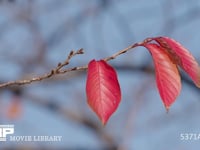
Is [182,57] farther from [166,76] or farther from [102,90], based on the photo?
[102,90]

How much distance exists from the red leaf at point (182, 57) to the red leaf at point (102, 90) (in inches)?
5.3

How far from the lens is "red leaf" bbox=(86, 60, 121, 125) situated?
3.64 ft

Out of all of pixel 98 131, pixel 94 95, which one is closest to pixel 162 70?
pixel 94 95

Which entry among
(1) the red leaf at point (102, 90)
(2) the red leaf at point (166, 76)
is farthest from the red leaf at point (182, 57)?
(1) the red leaf at point (102, 90)

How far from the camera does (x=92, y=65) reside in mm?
1205

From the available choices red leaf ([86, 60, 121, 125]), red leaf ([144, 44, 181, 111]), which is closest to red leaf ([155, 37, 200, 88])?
red leaf ([144, 44, 181, 111])

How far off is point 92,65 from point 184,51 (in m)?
0.21

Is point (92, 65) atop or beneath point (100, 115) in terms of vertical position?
atop

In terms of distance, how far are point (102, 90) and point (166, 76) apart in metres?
0.14

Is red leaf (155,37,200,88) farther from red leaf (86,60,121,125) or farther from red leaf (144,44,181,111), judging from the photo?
red leaf (86,60,121,125)

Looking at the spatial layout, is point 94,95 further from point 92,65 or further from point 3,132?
point 3,132

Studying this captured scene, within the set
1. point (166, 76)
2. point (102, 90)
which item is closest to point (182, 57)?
point (166, 76)

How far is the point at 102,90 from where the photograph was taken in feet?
3.78

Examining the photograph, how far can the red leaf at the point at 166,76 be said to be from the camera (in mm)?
1117
